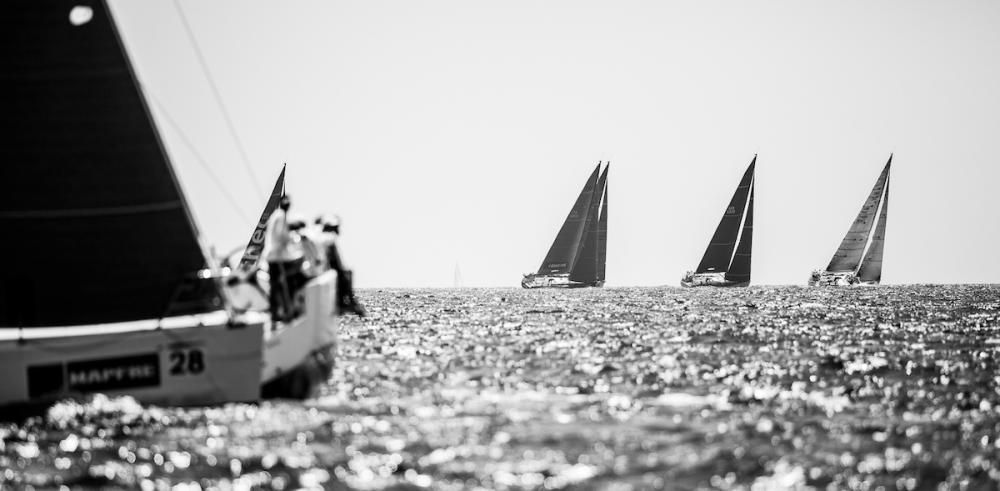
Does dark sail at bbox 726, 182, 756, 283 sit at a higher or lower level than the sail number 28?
→ higher

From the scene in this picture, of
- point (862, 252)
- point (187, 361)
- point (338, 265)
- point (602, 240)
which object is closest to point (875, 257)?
point (862, 252)

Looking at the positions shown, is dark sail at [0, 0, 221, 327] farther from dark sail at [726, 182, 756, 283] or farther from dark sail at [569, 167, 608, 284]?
dark sail at [569, 167, 608, 284]

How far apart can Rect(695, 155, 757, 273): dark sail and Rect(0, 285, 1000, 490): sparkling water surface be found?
6760 centimetres

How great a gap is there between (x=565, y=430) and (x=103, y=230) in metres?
6.41

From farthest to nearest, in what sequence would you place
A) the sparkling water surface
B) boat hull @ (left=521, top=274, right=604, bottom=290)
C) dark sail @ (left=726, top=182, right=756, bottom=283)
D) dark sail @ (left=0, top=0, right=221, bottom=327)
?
boat hull @ (left=521, top=274, right=604, bottom=290) → dark sail @ (left=726, top=182, right=756, bottom=283) → dark sail @ (left=0, top=0, right=221, bottom=327) → the sparkling water surface

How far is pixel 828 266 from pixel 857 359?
81.8 meters

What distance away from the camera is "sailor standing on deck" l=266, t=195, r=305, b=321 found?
59.8 feet

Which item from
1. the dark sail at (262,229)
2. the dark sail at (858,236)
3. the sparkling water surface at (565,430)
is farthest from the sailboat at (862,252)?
the sparkling water surface at (565,430)

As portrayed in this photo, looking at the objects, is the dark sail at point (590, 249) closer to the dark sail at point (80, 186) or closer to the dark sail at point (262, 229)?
the dark sail at point (262, 229)

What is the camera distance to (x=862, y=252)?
10075 cm

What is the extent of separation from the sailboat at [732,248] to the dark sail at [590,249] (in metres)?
8.47

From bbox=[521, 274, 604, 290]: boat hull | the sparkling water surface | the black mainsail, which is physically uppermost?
the black mainsail

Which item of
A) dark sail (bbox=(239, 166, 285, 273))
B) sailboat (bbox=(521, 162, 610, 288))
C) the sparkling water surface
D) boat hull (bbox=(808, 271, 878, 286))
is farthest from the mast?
the sparkling water surface

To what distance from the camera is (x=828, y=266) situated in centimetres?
10394
